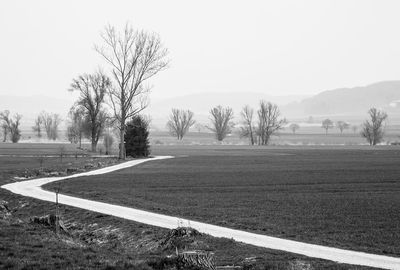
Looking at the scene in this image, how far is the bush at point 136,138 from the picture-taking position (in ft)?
257

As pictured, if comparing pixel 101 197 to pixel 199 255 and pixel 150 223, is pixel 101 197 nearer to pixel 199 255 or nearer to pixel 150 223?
pixel 150 223

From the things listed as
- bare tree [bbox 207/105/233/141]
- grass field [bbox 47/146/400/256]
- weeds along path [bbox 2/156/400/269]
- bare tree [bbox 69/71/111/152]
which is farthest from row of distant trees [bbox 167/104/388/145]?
weeds along path [bbox 2/156/400/269]

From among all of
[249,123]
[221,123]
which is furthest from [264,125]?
[221,123]

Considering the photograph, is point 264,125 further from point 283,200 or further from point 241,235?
point 241,235

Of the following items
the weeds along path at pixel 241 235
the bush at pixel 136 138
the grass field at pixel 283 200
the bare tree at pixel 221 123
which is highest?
the bare tree at pixel 221 123

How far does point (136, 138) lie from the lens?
7819 cm

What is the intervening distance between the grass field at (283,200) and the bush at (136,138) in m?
33.4

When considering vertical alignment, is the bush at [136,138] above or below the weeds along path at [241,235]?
above

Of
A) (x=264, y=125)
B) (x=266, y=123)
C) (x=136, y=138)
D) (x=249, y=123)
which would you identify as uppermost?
(x=249, y=123)

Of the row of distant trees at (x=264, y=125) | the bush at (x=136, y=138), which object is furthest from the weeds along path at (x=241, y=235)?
the row of distant trees at (x=264, y=125)

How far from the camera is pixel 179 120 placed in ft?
601

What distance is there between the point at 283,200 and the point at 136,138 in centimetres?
5239

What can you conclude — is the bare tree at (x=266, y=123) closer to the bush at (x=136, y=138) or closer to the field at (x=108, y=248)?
the bush at (x=136, y=138)

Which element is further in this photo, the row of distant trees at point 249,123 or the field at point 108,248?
the row of distant trees at point 249,123
